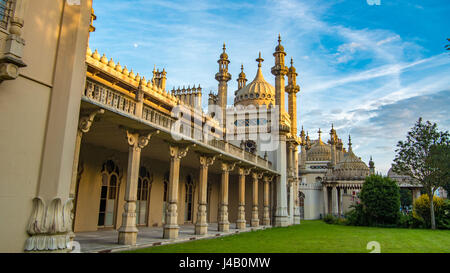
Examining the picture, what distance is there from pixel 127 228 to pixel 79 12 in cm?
690

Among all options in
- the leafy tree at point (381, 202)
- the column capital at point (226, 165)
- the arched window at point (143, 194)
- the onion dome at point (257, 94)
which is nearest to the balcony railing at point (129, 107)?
the column capital at point (226, 165)

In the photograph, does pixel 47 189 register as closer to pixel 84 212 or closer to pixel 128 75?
pixel 84 212

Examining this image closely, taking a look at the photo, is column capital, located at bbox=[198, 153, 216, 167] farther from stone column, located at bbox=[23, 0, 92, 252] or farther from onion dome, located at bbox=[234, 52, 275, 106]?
onion dome, located at bbox=[234, 52, 275, 106]

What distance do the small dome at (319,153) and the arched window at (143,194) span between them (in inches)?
1866

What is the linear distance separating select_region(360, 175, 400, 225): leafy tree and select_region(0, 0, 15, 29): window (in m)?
30.9

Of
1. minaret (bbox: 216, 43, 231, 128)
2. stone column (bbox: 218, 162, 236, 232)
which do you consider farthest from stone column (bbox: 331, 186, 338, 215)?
stone column (bbox: 218, 162, 236, 232)

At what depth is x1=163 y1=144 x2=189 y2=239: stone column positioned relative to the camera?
14.2 meters

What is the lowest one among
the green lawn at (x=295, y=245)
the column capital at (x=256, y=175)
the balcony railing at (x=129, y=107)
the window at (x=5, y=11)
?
the green lawn at (x=295, y=245)

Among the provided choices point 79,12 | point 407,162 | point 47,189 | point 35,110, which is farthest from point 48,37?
point 407,162

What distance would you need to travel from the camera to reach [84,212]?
1588 cm

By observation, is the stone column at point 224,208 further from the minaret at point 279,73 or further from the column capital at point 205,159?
the minaret at point 279,73

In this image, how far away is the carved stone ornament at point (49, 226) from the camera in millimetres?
7672

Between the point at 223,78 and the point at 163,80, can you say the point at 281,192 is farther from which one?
the point at 163,80

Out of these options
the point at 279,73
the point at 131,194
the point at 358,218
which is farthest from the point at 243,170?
the point at 358,218
